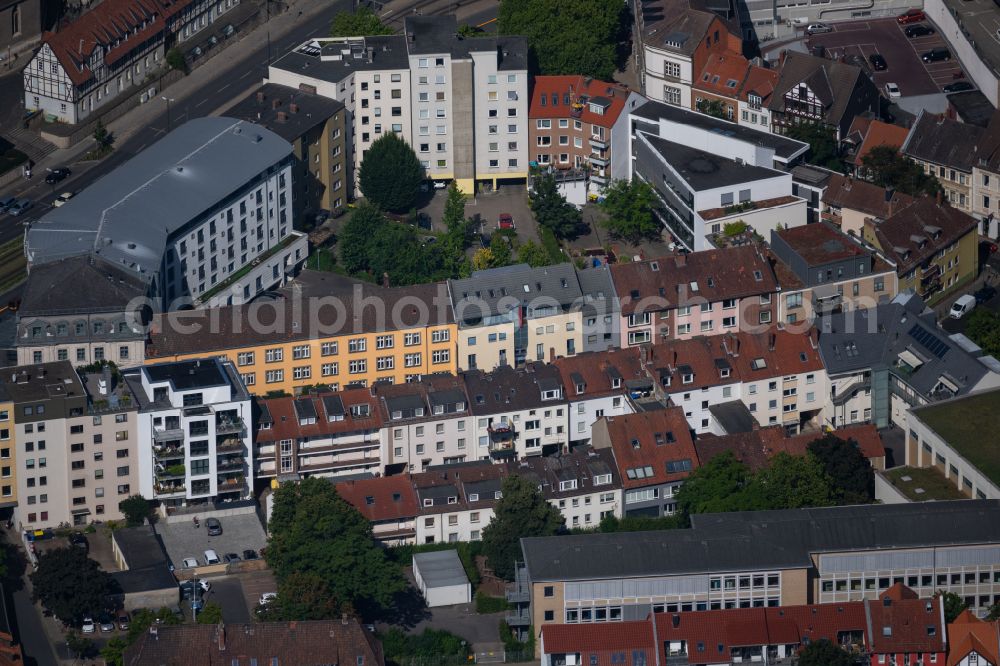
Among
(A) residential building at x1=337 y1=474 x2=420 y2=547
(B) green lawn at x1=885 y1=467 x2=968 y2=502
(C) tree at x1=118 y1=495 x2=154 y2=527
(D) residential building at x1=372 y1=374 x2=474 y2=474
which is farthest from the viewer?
(D) residential building at x1=372 y1=374 x2=474 y2=474

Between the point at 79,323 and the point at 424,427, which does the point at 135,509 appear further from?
the point at 424,427

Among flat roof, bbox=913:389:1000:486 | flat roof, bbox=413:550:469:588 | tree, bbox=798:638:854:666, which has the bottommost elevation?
tree, bbox=798:638:854:666

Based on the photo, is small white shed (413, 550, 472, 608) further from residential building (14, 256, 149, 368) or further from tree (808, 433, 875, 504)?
residential building (14, 256, 149, 368)

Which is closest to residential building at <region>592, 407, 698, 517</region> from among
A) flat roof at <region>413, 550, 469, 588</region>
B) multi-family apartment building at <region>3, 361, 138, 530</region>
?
flat roof at <region>413, 550, 469, 588</region>

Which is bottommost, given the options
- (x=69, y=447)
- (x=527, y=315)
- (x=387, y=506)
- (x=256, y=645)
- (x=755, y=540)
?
(x=256, y=645)

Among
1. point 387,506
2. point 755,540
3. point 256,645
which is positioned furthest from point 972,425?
point 256,645

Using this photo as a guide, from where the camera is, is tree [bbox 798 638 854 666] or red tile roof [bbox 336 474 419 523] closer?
tree [bbox 798 638 854 666]

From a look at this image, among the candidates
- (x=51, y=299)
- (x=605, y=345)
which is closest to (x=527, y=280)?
(x=605, y=345)
